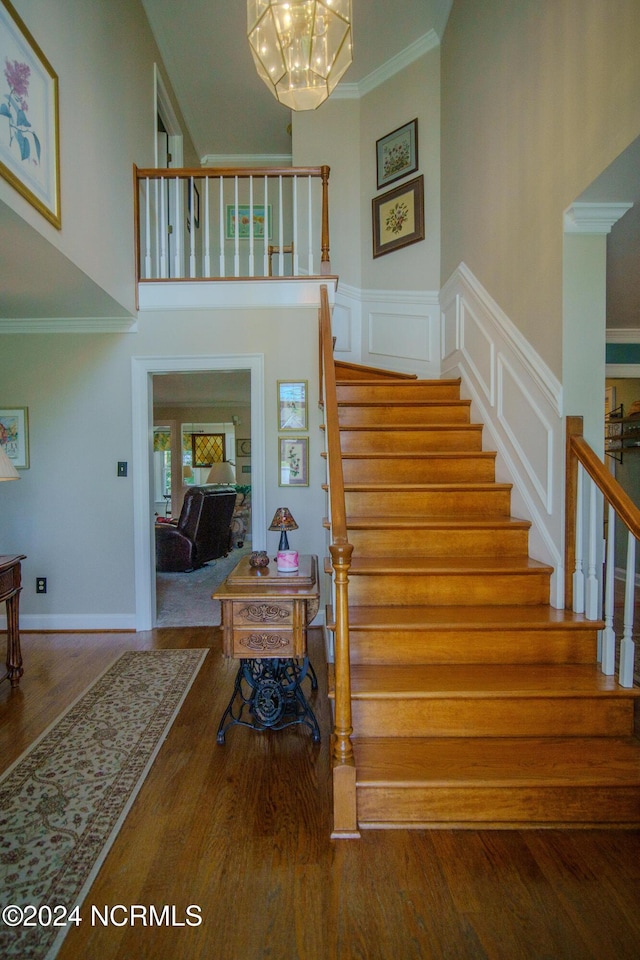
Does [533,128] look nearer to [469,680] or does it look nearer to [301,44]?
[301,44]

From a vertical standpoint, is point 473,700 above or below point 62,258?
below

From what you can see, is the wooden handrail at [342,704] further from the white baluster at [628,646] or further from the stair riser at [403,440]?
the stair riser at [403,440]

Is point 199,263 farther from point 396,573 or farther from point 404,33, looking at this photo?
point 396,573

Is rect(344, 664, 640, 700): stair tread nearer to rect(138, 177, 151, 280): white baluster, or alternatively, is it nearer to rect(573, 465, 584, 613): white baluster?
rect(573, 465, 584, 613): white baluster

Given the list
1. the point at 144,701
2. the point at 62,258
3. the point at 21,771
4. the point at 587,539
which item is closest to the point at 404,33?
the point at 62,258

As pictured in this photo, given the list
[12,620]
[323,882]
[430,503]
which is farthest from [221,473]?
[323,882]

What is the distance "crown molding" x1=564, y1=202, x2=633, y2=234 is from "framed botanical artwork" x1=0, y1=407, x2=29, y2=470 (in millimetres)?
3824

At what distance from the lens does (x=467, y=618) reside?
216cm

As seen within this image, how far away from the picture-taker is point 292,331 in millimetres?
3838

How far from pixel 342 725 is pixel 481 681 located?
0.60m

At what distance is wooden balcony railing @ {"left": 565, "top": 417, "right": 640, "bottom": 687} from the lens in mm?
1931

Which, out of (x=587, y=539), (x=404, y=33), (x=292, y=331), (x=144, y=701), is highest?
(x=404, y=33)

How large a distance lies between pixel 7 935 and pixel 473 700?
1598 millimetres

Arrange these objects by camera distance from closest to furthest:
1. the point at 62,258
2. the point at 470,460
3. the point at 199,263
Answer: the point at 62,258 → the point at 470,460 → the point at 199,263
